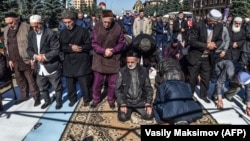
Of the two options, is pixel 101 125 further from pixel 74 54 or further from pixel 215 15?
pixel 215 15

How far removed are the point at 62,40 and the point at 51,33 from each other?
267 mm

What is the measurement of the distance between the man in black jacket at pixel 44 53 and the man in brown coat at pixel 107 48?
75 centimetres

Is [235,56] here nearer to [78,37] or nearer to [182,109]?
[182,109]

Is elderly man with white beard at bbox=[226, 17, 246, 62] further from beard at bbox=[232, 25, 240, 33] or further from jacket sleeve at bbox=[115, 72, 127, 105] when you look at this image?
jacket sleeve at bbox=[115, 72, 127, 105]

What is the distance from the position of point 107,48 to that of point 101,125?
58.5 inches

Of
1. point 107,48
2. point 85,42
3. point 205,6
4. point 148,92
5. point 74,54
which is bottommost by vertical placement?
point 148,92

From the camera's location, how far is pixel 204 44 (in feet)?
16.4

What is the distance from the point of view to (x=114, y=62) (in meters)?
5.02

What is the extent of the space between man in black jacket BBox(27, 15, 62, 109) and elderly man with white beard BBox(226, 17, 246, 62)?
4401mm

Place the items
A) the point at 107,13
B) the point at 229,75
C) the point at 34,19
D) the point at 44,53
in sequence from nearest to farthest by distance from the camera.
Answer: the point at 34,19
the point at 107,13
the point at 44,53
the point at 229,75

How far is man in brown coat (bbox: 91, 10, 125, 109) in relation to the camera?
4797mm

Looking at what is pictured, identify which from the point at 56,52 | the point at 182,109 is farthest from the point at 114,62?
the point at 182,109

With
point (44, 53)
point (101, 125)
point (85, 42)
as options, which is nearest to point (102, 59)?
point (85, 42)

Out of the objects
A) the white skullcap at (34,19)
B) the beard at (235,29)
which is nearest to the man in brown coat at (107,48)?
the white skullcap at (34,19)
